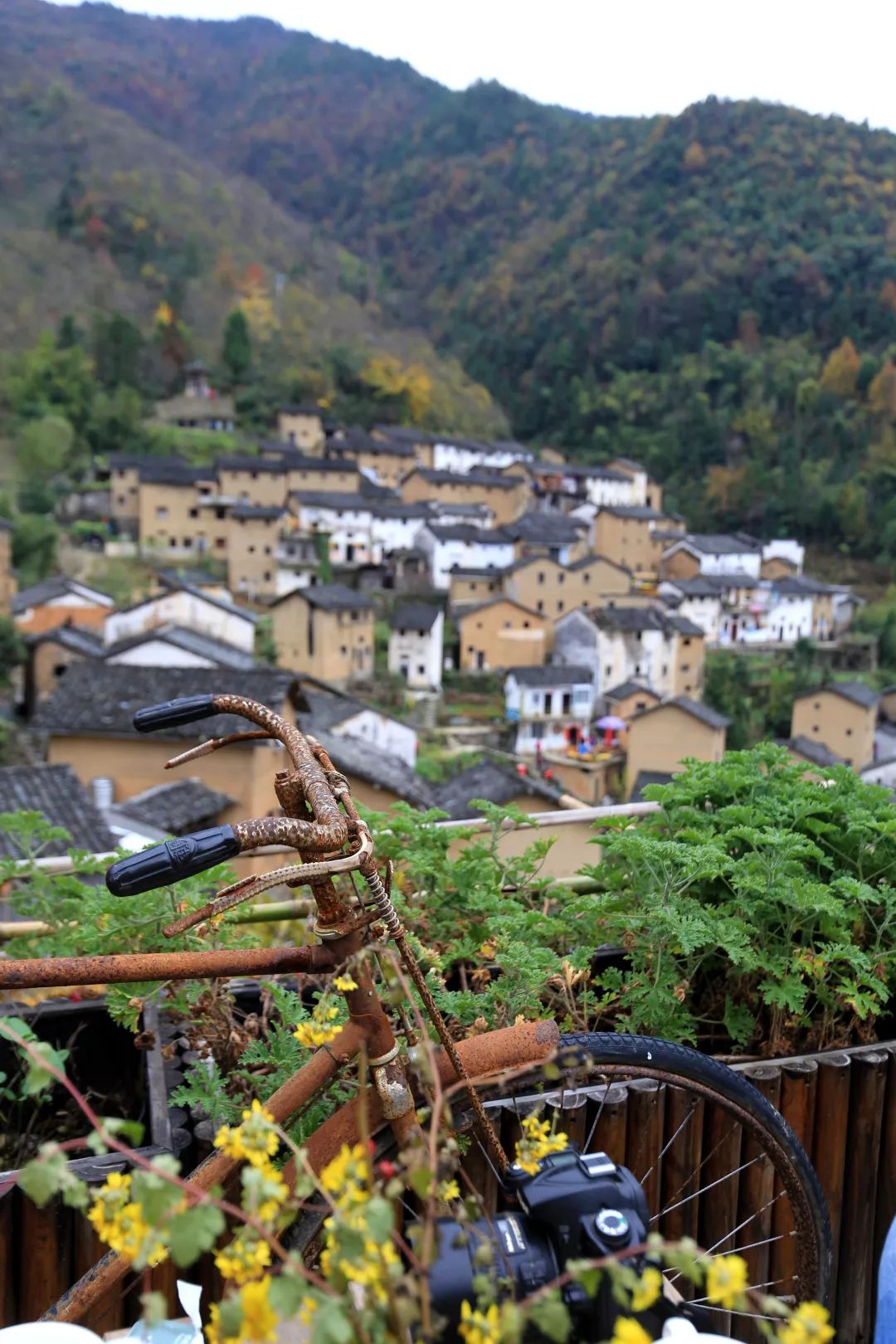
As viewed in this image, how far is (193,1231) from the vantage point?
91 cm

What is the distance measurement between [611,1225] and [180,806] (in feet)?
38.2

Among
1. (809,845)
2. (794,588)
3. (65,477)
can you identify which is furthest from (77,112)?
(809,845)

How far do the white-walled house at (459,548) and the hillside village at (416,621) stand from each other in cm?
8

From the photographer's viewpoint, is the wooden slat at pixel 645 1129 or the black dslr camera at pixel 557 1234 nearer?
the black dslr camera at pixel 557 1234

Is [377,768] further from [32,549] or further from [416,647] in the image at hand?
[32,549]

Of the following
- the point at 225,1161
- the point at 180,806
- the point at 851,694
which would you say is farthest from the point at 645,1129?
the point at 851,694

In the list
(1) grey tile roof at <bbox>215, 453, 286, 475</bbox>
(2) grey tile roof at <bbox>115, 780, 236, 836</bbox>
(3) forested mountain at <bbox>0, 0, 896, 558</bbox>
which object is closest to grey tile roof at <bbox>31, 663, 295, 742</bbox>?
(2) grey tile roof at <bbox>115, 780, 236, 836</bbox>

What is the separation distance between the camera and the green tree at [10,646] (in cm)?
2162

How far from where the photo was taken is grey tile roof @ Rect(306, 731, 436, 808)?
13938mm

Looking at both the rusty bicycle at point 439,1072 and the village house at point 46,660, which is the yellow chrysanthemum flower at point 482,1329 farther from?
the village house at point 46,660

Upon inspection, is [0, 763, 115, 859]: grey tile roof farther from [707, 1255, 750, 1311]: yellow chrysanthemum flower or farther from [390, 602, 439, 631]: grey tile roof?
[390, 602, 439, 631]: grey tile roof

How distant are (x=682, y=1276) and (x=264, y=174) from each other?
126640 millimetres

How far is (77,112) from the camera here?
82.2 metres

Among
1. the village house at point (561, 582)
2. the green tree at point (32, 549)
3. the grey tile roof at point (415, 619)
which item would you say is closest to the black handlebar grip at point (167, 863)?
the grey tile roof at point (415, 619)
